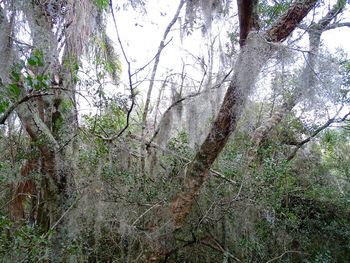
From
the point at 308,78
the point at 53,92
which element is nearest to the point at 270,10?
the point at 308,78

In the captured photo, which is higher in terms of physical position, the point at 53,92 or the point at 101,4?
the point at 101,4

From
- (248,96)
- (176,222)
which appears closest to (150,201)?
(176,222)

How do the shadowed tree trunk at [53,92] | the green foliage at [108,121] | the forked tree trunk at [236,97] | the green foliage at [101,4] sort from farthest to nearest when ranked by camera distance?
the green foliage at [108,121] → the green foliage at [101,4] → the forked tree trunk at [236,97] → the shadowed tree trunk at [53,92]

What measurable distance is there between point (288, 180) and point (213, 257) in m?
1.36

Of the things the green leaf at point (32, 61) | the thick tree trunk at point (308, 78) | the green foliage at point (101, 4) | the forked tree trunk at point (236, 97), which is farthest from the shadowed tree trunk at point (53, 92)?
the thick tree trunk at point (308, 78)

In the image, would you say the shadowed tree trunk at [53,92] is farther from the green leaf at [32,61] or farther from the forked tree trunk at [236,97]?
the forked tree trunk at [236,97]

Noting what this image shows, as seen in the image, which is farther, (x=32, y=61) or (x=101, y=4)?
(x=101, y=4)

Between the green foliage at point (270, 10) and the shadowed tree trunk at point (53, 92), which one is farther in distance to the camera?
the green foliage at point (270, 10)

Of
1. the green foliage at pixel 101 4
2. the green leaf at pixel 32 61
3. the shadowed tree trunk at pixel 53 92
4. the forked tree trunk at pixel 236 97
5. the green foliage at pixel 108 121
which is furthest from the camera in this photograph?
the green foliage at pixel 108 121

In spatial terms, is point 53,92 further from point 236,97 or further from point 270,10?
point 270,10

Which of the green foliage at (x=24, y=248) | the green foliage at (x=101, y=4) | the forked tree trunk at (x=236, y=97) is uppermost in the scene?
the green foliage at (x=101, y=4)

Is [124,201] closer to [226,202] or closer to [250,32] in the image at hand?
[226,202]

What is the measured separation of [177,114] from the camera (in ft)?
11.2

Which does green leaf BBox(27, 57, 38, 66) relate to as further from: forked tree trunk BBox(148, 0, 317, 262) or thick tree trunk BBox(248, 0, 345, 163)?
thick tree trunk BBox(248, 0, 345, 163)
